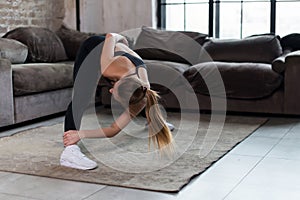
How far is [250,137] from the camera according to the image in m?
3.78

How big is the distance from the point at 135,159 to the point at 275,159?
0.89 meters

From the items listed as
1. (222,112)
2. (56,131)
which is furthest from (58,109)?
(222,112)

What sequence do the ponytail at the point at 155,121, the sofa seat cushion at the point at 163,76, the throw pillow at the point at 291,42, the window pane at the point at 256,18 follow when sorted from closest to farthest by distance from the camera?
the ponytail at the point at 155,121
the sofa seat cushion at the point at 163,76
the throw pillow at the point at 291,42
the window pane at the point at 256,18

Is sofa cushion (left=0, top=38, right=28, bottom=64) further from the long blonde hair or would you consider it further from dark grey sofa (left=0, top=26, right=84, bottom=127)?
the long blonde hair

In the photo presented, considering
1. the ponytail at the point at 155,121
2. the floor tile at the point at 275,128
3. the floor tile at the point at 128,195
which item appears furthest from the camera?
the floor tile at the point at 275,128

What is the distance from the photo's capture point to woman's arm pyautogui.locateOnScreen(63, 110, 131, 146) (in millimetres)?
3064

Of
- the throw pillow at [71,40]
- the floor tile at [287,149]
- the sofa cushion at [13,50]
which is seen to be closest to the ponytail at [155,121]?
the floor tile at [287,149]

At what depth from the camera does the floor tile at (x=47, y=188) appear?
249 cm

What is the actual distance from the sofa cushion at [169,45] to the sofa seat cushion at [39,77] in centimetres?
95

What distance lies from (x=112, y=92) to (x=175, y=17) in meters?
3.89

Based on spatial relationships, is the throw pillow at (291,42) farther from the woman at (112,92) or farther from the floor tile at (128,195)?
the floor tile at (128,195)

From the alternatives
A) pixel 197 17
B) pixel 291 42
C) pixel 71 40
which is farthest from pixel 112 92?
pixel 197 17

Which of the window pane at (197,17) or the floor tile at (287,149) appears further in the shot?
the window pane at (197,17)

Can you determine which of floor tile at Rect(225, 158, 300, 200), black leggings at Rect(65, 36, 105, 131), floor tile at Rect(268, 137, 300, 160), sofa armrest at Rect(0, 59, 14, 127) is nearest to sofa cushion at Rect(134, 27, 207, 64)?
sofa armrest at Rect(0, 59, 14, 127)
